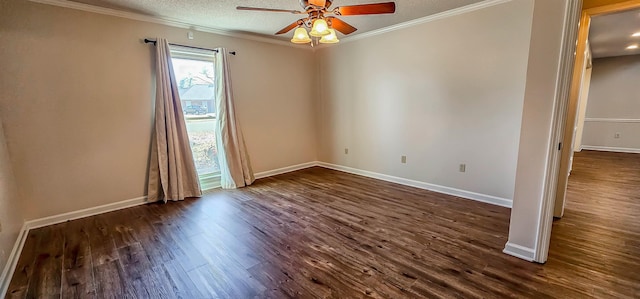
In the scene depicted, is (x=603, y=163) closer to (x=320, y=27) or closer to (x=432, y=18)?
(x=432, y=18)

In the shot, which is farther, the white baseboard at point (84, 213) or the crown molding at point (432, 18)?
the crown molding at point (432, 18)

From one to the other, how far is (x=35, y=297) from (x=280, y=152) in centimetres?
362

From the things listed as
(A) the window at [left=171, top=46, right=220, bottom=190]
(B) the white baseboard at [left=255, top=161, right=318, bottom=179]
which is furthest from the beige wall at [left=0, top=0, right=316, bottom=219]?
(B) the white baseboard at [left=255, top=161, right=318, bottom=179]

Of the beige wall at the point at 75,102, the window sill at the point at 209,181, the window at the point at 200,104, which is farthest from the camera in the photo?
the window sill at the point at 209,181

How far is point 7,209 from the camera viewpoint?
7.56ft

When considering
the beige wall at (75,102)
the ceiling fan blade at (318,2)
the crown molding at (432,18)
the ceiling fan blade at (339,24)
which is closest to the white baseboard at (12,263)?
the beige wall at (75,102)

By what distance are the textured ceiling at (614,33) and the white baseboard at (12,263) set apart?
619cm

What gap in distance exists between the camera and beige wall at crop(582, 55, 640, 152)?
6.48m

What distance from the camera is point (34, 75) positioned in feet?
9.14

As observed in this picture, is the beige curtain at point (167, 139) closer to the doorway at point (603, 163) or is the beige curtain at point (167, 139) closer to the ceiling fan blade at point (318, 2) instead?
the ceiling fan blade at point (318, 2)

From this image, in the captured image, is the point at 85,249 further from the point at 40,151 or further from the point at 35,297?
the point at 40,151

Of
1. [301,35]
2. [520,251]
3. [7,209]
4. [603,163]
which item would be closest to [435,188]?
[520,251]

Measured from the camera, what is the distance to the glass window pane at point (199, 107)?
154 inches

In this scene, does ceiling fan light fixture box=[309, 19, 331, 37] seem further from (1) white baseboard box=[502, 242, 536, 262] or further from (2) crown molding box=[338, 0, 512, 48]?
(1) white baseboard box=[502, 242, 536, 262]
